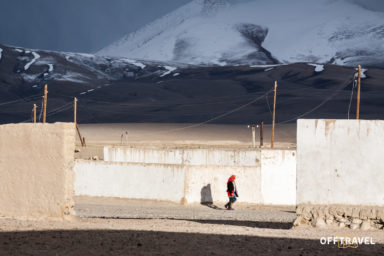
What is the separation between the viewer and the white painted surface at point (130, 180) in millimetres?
18844

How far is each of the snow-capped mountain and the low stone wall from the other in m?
115

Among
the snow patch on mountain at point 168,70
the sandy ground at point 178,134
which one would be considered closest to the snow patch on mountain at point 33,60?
the snow patch on mountain at point 168,70

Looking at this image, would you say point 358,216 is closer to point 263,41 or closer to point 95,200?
point 95,200

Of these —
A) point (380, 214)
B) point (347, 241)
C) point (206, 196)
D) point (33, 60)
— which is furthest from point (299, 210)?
point (33, 60)

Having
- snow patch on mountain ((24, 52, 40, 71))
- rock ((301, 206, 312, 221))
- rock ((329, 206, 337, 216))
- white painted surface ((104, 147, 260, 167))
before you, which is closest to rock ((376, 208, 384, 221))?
rock ((329, 206, 337, 216))

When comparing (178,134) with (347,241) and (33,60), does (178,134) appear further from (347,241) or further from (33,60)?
(33,60)

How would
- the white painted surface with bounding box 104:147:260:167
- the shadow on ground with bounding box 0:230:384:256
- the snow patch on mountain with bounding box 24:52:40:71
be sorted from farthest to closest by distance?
1. the snow patch on mountain with bounding box 24:52:40:71
2. the white painted surface with bounding box 104:147:260:167
3. the shadow on ground with bounding box 0:230:384:256

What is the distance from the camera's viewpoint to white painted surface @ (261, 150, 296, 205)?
1933 centimetres

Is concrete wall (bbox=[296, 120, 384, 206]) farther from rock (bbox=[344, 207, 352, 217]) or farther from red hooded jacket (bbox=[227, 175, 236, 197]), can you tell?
red hooded jacket (bbox=[227, 175, 236, 197])

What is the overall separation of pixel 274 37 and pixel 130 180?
148 m

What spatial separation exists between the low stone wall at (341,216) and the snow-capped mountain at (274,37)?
11452 centimetres

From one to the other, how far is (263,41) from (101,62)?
174 feet

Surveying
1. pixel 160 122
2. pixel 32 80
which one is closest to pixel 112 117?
pixel 160 122

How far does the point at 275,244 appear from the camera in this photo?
8.62 m
